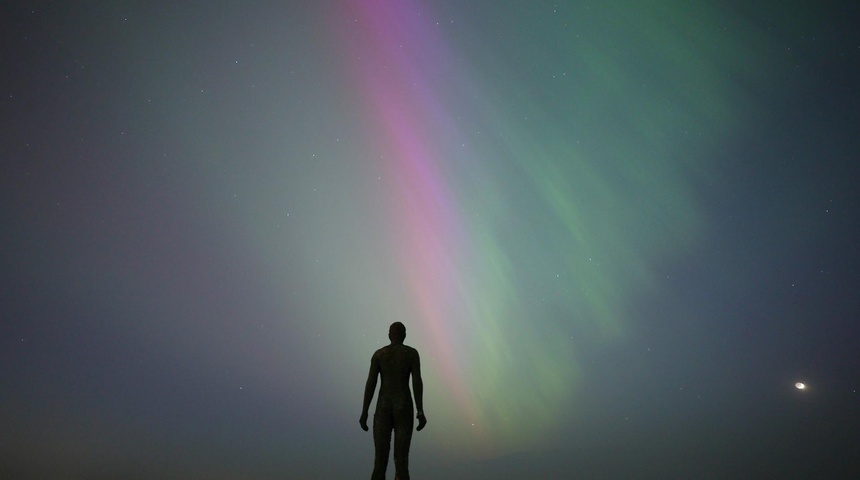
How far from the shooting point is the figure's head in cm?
945

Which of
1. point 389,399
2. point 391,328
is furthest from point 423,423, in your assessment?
point 391,328

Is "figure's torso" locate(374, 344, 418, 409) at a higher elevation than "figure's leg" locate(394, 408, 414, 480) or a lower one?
higher

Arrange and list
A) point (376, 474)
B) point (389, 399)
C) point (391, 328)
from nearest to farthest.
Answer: point (376, 474)
point (389, 399)
point (391, 328)

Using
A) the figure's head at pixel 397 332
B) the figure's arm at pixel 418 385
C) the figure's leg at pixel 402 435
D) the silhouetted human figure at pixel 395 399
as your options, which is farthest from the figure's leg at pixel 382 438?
the figure's head at pixel 397 332

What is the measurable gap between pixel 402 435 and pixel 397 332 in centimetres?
168

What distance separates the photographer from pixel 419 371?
9266mm

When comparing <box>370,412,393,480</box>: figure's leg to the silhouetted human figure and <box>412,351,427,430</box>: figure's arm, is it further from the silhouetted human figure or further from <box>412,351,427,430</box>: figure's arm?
<box>412,351,427,430</box>: figure's arm

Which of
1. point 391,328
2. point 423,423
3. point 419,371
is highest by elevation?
point 391,328

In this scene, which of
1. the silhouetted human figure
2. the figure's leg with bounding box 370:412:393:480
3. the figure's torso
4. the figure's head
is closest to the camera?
the figure's leg with bounding box 370:412:393:480

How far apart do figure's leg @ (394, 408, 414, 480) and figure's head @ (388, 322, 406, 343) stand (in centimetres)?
119

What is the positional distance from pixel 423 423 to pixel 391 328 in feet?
5.45

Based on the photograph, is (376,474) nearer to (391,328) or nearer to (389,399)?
(389,399)

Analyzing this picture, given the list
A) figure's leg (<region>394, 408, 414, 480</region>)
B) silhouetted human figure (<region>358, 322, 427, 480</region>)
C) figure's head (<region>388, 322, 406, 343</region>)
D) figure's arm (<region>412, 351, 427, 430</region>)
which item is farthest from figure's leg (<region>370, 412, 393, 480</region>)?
figure's head (<region>388, 322, 406, 343</region>)

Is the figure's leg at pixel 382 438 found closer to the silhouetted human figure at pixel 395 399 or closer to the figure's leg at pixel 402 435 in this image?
the silhouetted human figure at pixel 395 399
